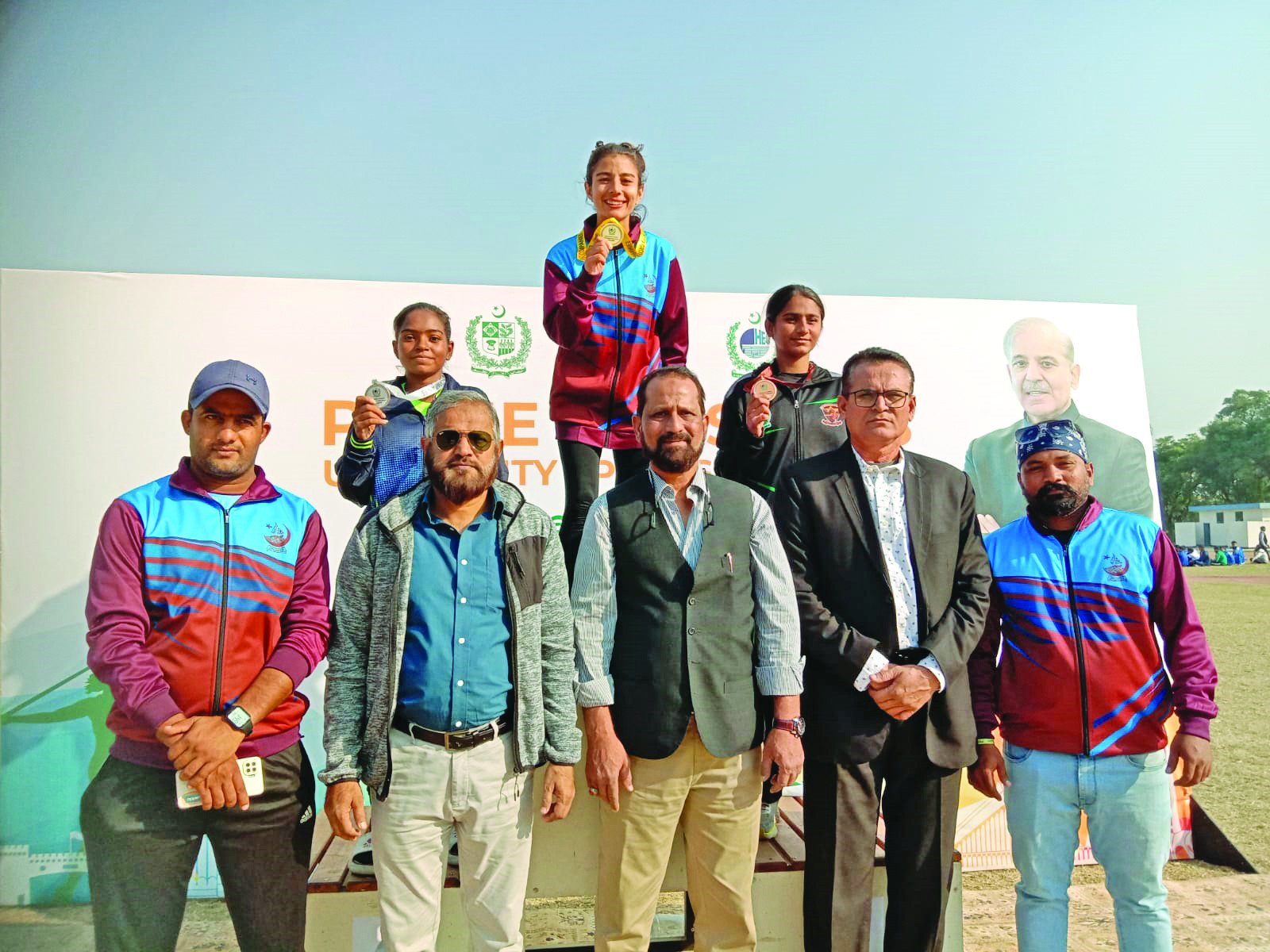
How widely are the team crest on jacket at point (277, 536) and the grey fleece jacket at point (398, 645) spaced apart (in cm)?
22

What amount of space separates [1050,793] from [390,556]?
2.22m

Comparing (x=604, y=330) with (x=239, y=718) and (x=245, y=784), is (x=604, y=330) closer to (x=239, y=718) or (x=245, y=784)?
(x=239, y=718)

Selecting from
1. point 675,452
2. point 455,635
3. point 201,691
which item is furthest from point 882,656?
point 201,691

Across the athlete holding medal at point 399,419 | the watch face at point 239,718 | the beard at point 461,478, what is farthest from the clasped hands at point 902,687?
the watch face at point 239,718

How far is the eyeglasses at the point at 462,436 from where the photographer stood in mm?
2408

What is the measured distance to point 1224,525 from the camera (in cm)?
2758

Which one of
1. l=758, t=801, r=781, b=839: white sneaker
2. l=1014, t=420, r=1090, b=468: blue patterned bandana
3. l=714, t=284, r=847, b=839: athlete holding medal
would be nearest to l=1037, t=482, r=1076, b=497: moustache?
l=1014, t=420, r=1090, b=468: blue patterned bandana

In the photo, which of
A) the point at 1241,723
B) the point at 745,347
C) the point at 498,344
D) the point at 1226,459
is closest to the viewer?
the point at 498,344

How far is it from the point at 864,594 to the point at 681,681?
25.6 inches

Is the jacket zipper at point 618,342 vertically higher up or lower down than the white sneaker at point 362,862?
higher up

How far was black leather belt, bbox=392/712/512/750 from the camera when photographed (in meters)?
2.28

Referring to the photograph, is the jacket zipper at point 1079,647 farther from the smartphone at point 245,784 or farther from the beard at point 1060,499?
the smartphone at point 245,784

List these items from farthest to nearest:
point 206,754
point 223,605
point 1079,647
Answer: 1. point 1079,647
2. point 223,605
3. point 206,754

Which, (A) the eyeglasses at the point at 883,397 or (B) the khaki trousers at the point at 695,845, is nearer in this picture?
(B) the khaki trousers at the point at 695,845
